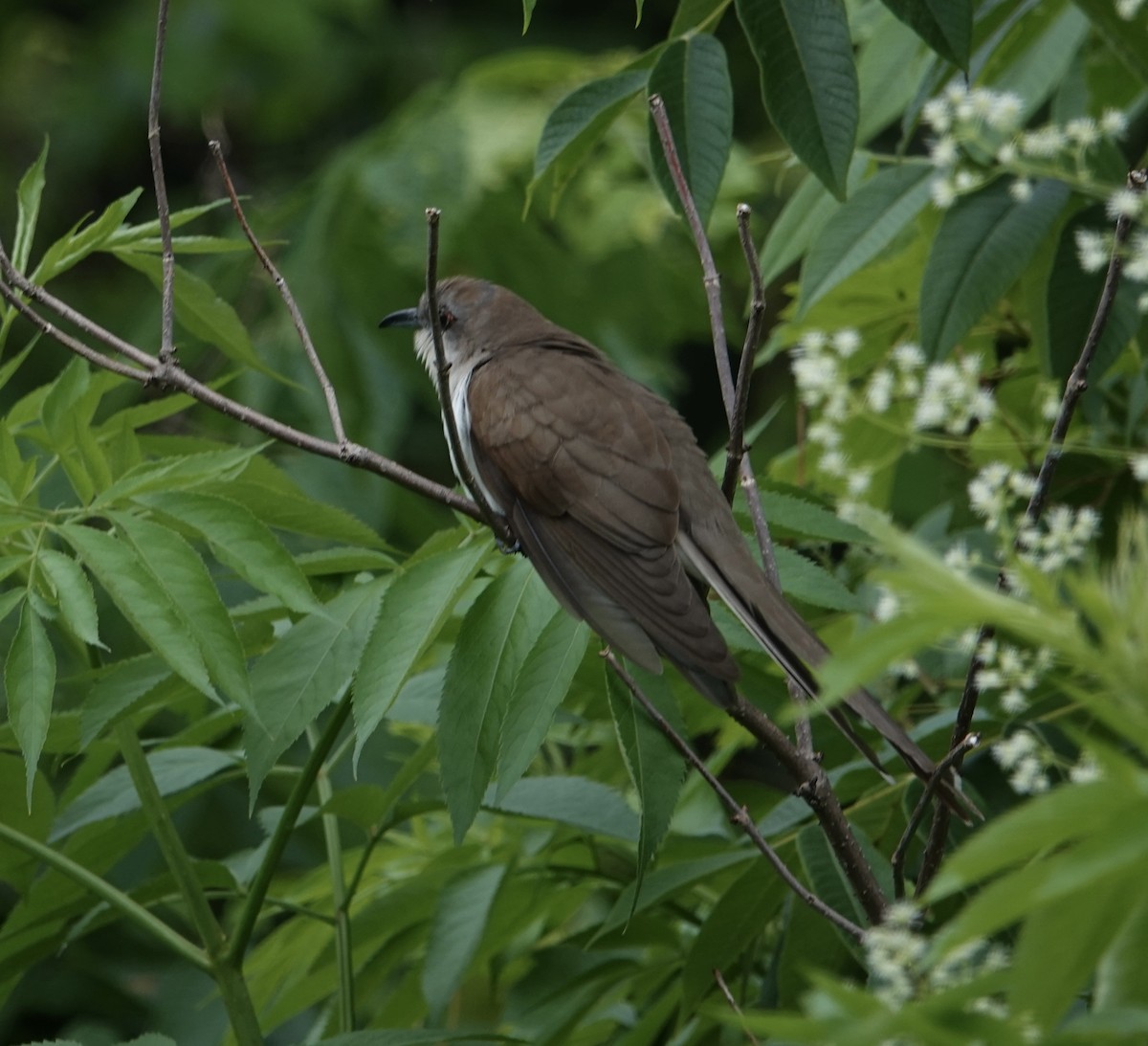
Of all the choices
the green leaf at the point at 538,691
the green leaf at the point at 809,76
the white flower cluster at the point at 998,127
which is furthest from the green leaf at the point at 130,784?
the white flower cluster at the point at 998,127

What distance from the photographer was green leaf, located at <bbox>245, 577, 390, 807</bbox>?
1.97 meters

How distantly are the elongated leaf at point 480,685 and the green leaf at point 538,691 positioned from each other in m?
0.02

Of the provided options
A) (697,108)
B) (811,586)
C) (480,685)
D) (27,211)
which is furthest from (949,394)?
(27,211)

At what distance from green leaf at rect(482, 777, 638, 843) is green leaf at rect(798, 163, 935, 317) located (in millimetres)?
852

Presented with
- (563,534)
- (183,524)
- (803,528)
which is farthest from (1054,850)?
(183,524)

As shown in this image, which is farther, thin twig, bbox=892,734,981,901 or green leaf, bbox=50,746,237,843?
green leaf, bbox=50,746,237,843

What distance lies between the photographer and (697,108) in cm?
231

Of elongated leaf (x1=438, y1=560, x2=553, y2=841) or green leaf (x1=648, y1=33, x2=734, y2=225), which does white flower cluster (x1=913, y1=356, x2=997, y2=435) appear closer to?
green leaf (x1=648, y1=33, x2=734, y2=225)

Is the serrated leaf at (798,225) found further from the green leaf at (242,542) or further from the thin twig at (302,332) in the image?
the green leaf at (242,542)

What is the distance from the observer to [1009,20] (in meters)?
2.60

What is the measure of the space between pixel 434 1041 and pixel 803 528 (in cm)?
86

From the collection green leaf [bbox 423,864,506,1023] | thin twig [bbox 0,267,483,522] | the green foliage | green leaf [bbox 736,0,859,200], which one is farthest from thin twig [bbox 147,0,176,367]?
green leaf [bbox 423,864,506,1023]

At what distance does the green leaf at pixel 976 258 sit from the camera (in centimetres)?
244

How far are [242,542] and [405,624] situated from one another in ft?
0.79
